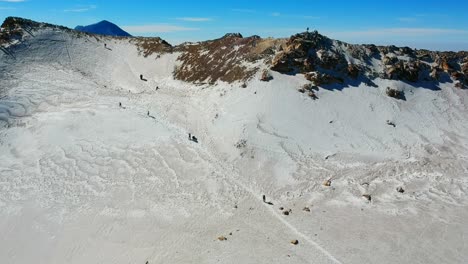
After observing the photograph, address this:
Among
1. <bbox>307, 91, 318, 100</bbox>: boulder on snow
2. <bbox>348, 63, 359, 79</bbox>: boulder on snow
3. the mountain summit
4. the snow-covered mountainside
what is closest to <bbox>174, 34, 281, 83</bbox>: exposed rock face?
the snow-covered mountainside

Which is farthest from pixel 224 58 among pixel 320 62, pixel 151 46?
pixel 151 46

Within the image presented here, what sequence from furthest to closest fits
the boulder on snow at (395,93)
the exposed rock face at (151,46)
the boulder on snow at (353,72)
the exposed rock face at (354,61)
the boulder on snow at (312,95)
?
the exposed rock face at (151,46), the exposed rock face at (354,61), the boulder on snow at (353,72), the boulder on snow at (395,93), the boulder on snow at (312,95)

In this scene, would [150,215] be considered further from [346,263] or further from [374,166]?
[374,166]

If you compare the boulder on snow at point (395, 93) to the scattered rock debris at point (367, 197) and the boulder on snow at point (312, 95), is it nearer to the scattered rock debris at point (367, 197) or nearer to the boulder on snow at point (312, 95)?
the boulder on snow at point (312, 95)

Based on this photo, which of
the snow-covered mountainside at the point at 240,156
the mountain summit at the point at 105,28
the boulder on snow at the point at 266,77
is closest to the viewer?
the snow-covered mountainside at the point at 240,156

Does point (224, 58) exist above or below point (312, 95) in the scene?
above

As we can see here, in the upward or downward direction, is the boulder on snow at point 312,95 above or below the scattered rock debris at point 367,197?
above

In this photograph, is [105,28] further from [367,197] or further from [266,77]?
[367,197]

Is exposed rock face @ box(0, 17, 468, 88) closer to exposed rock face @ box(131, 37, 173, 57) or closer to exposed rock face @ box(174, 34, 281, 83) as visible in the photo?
exposed rock face @ box(174, 34, 281, 83)

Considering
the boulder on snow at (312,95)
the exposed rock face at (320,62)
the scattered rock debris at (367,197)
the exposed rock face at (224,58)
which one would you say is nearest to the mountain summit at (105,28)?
the exposed rock face at (224,58)
